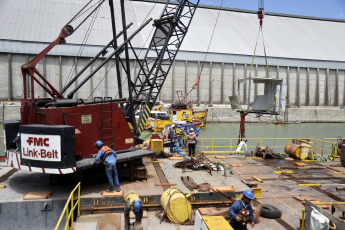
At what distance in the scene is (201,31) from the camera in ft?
163

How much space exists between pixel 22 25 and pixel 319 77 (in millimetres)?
51868

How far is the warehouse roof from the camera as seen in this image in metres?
39.0

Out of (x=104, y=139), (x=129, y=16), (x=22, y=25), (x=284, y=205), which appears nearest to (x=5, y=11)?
(x=22, y=25)

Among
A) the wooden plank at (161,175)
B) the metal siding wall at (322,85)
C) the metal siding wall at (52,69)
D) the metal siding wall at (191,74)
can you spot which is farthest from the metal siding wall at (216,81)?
the wooden plank at (161,175)

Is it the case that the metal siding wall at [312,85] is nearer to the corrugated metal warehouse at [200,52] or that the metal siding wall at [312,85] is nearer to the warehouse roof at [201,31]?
the corrugated metal warehouse at [200,52]

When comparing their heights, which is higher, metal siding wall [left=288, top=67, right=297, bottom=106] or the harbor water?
metal siding wall [left=288, top=67, right=297, bottom=106]

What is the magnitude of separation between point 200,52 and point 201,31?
7590mm

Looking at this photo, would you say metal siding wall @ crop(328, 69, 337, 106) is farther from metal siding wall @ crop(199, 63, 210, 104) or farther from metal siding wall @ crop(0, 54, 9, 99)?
metal siding wall @ crop(0, 54, 9, 99)

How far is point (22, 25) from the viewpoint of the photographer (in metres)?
39.7

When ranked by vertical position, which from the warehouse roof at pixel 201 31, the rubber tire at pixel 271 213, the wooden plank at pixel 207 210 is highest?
the warehouse roof at pixel 201 31

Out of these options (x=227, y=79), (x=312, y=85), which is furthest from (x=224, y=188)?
(x=312, y=85)

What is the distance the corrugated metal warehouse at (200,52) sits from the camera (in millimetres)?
38375

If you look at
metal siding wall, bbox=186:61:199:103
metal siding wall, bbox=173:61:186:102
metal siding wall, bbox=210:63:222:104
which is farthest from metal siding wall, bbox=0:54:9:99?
metal siding wall, bbox=210:63:222:104

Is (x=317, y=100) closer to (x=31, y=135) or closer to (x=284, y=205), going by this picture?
(x=284, y=205)
